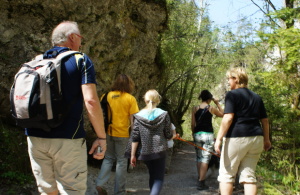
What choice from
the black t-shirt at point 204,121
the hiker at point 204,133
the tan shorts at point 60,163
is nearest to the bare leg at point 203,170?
the hiker at point 204,133

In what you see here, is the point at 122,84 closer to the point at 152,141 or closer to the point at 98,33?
the point at 152,141

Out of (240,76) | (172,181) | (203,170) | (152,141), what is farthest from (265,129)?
(172,181)

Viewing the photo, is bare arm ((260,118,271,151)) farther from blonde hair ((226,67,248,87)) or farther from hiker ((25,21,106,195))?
hiker ((25,21,106,195))

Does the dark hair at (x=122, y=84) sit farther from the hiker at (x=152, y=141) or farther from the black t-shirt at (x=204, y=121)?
the black t-shirt at (x=204, y=121)

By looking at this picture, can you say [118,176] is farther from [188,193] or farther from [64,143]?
[64,143]

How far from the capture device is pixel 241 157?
3.99m

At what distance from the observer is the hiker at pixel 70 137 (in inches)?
101

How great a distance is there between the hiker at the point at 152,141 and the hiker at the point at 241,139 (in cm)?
81

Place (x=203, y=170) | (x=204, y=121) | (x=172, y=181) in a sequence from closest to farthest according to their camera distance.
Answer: (x=203, y=170) < (x=204, y=121) < (x=172, y=181)

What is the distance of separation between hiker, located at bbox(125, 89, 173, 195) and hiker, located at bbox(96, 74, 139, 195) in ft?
1.89

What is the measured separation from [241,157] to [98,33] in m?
4.82

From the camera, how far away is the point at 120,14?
7.84 metres

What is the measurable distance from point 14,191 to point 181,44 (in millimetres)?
8510

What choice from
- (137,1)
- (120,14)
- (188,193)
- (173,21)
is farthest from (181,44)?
Result: (188,193)
